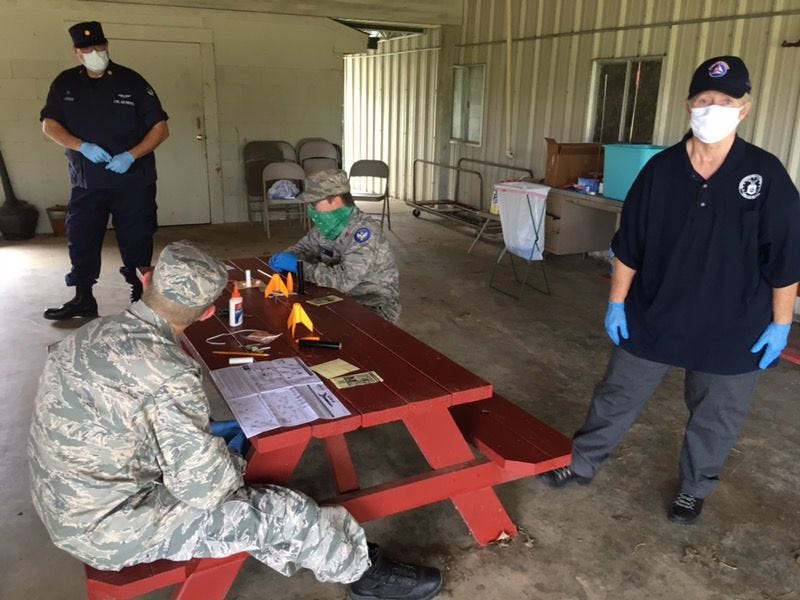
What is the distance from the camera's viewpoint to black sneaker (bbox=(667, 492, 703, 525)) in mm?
2346

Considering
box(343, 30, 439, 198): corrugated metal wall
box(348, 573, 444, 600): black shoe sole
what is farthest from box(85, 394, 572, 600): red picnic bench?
box(343, 30, 439, 198): corrugated metal wall

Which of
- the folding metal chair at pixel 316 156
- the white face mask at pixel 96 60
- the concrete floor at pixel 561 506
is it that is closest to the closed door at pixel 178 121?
the folding metal chair at pixel 316 156

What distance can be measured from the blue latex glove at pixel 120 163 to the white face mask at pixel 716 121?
126 inches

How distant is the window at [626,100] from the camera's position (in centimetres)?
554

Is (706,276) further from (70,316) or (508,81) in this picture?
(508,81)

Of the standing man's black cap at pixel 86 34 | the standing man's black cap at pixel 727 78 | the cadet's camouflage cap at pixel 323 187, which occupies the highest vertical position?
the standing man's black cap at pixel 86 34

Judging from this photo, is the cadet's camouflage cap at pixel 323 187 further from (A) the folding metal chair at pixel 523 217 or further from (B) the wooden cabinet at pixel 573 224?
(B) the wooden cabinet at pixel 573 224

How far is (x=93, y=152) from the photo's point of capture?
388 cm

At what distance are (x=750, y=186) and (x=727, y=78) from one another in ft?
1.07

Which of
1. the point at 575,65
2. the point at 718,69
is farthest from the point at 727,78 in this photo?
the point at 575,65

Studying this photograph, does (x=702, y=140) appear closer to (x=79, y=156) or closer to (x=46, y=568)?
(x=46, y=568)

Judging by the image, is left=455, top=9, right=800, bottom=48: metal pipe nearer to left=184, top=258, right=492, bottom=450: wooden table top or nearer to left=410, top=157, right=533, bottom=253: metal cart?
left=410, top=157, right=533, bottom=253: metal cart

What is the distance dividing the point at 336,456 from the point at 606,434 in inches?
39.5

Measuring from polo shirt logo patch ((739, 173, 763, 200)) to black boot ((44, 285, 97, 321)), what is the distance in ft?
12.7
